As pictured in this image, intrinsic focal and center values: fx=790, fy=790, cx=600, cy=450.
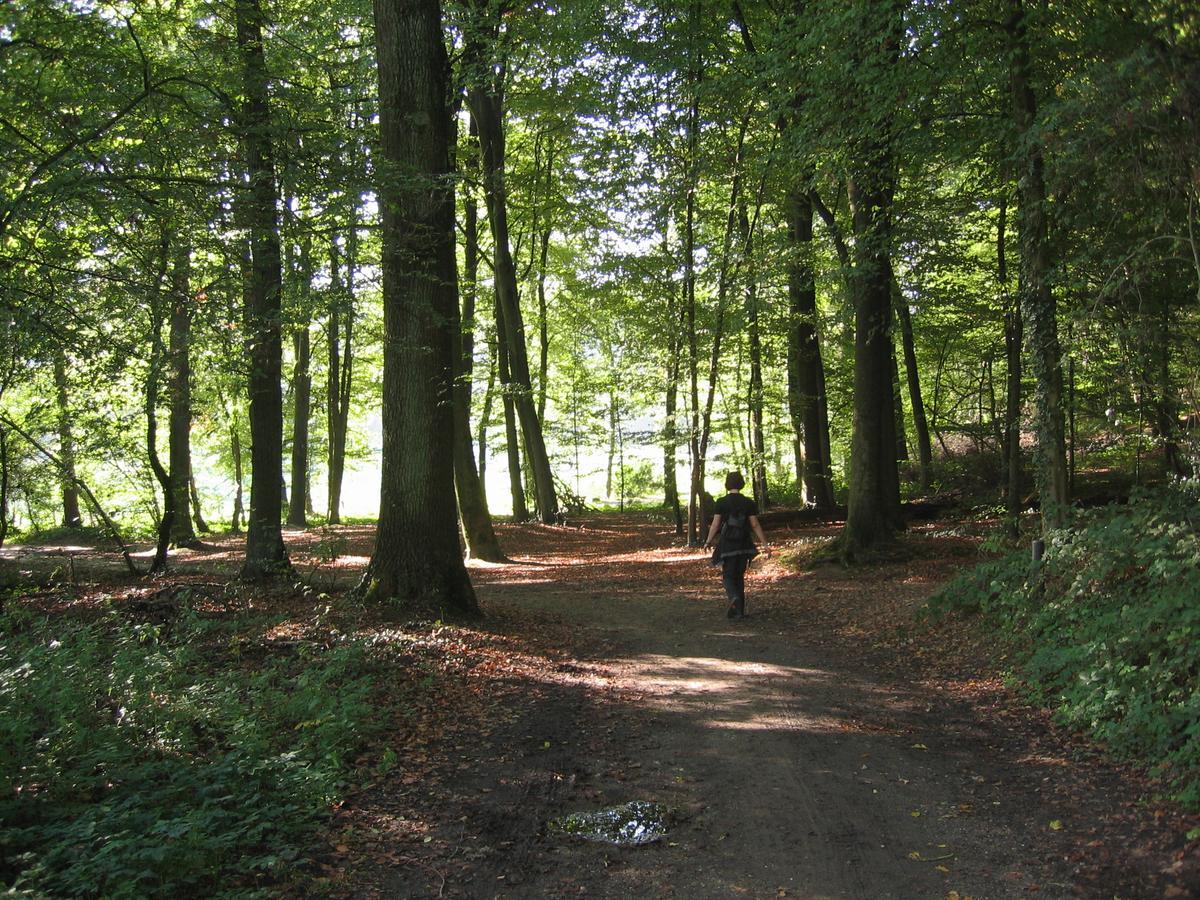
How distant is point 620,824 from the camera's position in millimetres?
4617

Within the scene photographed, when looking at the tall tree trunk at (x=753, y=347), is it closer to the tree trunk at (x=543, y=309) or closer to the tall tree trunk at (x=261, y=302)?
the tree trunk at (x=543, y=309)

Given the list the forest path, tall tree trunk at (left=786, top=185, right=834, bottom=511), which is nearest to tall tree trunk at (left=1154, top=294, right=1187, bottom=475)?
the forest path

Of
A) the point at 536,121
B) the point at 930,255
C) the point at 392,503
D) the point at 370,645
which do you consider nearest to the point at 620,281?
the point at 536,121

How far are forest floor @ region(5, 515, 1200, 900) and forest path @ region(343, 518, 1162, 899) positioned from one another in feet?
0.06

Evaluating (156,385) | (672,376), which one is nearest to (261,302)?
(156,385)

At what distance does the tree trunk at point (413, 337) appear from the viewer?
9.50 metres

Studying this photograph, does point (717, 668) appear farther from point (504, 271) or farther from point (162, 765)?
point (504, 271)

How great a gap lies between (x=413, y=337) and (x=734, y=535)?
4926 mm

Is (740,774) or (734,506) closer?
(740,774)

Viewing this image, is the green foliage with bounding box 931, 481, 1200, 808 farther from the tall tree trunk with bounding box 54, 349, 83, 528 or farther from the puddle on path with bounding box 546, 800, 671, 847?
the tall tree trunk with bounding box 54, 349, 83, 528

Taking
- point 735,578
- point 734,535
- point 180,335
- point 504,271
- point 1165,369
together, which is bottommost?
point 735,578

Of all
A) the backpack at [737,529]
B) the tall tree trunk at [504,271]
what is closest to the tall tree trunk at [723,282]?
the tall tree trunk at [504,271]

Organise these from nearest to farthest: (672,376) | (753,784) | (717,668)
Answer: (753,784) → (717,668) → (672,376)

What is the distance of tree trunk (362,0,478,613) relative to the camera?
31.2ft
